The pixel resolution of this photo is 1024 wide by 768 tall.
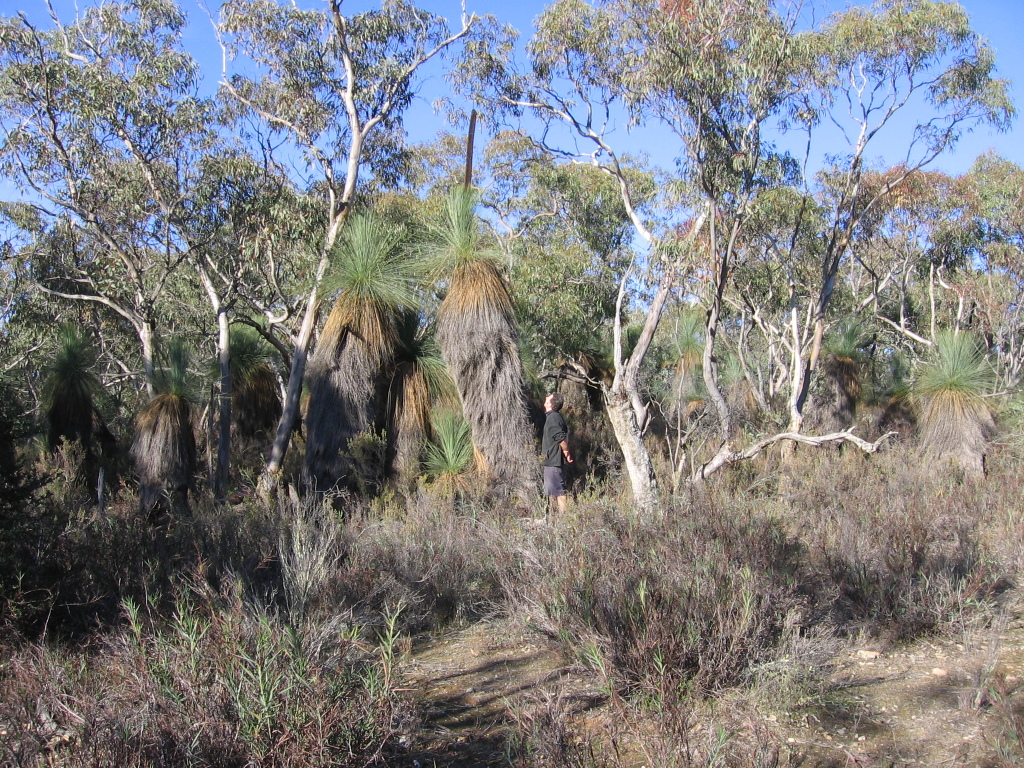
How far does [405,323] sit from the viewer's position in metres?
11.0

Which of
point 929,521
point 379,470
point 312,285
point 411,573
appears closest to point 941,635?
point 929,521

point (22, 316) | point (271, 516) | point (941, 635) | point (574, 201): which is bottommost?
point (941, 635)

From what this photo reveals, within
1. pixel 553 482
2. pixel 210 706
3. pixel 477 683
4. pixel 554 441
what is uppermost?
pixel 554 441

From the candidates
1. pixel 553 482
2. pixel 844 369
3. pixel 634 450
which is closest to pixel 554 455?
pixel 553 482

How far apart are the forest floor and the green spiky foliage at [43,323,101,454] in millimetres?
9425

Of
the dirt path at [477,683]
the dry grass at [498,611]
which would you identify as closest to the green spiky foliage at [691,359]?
the dry grass at [498,611]

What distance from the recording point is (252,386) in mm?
13938

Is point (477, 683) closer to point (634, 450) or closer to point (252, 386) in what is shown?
point (634, 450)

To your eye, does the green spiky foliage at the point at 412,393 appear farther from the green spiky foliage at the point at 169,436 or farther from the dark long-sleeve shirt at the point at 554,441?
the green spiky foliage at the point at 169,436

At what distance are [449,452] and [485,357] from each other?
4.02 ft

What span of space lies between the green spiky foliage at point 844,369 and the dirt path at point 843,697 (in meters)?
9.27

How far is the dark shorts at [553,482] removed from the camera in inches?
357

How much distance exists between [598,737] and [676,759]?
60 cm

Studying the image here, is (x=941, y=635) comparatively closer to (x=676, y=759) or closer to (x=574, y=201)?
(x=676, y=759)
